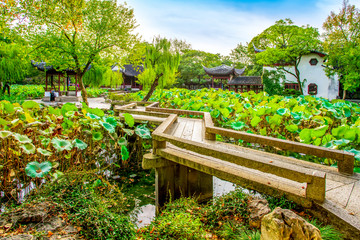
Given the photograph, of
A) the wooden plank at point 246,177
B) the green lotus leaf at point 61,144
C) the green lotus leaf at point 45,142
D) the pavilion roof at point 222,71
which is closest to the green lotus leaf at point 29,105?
the green lotus leaf at point 45,142

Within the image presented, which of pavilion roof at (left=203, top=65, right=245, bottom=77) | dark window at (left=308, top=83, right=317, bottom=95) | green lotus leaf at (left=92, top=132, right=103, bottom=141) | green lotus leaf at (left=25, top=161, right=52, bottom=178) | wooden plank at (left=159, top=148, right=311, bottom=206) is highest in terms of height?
pavilion roof at (left=203, top=65, right=245, bottom=77)

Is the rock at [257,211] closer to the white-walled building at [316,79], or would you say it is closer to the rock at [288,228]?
the rock at [288,228]

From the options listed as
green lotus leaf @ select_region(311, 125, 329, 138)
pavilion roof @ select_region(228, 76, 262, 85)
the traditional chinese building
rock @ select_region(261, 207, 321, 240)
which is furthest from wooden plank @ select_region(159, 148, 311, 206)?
the traditional chinese building

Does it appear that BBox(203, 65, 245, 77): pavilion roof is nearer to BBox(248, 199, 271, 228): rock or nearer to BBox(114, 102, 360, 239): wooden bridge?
BBox(114, 102, 360, 239): wooden bridge

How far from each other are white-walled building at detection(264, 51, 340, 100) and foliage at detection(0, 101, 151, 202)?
71.5 feet

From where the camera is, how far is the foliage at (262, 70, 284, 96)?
21.2 m

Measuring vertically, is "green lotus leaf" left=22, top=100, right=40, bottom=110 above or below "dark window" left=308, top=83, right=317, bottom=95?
below

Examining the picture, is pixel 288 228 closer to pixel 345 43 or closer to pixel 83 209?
pixel 83 209

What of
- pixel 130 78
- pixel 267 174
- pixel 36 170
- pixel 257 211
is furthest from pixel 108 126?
pixel 130 78

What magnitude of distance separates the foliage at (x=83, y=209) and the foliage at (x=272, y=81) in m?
20.4

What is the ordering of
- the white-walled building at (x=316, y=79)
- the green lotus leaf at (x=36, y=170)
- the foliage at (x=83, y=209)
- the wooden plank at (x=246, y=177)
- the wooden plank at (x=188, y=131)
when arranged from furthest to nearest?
1. the white-walled building at (x=316, y=79)
2. the wooden plank at (x=188, y=131)
3. the green lotus leaf at (x=36, y=170)
4. the foliage at (x=83, y=209)
5. the wooden plank at (x=246, y=177)

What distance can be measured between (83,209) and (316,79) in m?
24.6

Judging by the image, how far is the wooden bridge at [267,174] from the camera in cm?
200

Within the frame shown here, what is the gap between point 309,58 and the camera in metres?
22.5
